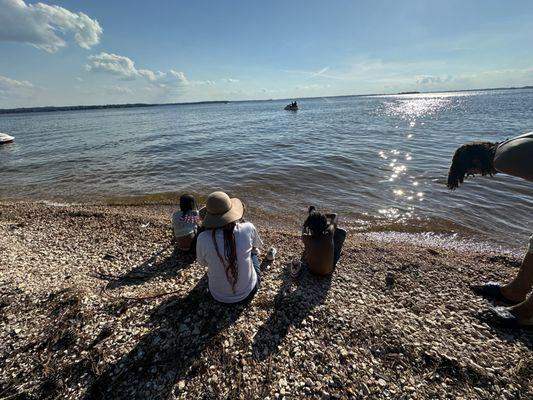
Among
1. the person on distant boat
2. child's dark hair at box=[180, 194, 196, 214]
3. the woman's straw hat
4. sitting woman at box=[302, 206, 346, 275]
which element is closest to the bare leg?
the person on distant boat

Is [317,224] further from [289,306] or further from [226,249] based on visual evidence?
[226,249]

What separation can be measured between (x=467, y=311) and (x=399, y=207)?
20.1 ft

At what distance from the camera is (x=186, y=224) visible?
19.5ft

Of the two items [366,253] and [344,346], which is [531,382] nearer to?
[344,346]

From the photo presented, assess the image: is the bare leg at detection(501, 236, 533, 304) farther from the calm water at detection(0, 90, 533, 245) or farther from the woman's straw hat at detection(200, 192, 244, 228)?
the woman's straw hat at detection(200, 192, 244, 228)

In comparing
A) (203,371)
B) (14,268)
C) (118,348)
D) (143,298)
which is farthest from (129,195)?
(203,371)

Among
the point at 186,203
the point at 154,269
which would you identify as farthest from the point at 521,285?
the point at 154,269

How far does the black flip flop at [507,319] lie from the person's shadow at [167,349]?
3.83 metres

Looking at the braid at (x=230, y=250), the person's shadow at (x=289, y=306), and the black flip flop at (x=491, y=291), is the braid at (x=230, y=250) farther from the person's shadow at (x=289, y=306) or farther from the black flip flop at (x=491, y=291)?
the black flip flop at (x=491, y=291)

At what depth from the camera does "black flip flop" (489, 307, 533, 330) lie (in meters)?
3.90

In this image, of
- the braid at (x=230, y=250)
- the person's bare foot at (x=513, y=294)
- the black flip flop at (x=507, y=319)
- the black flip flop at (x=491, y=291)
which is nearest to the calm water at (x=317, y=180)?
the black flip flop at (x=491, y=291)

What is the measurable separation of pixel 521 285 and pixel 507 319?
77cm

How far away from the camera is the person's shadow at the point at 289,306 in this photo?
145 inches

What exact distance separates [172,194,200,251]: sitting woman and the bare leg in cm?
585
